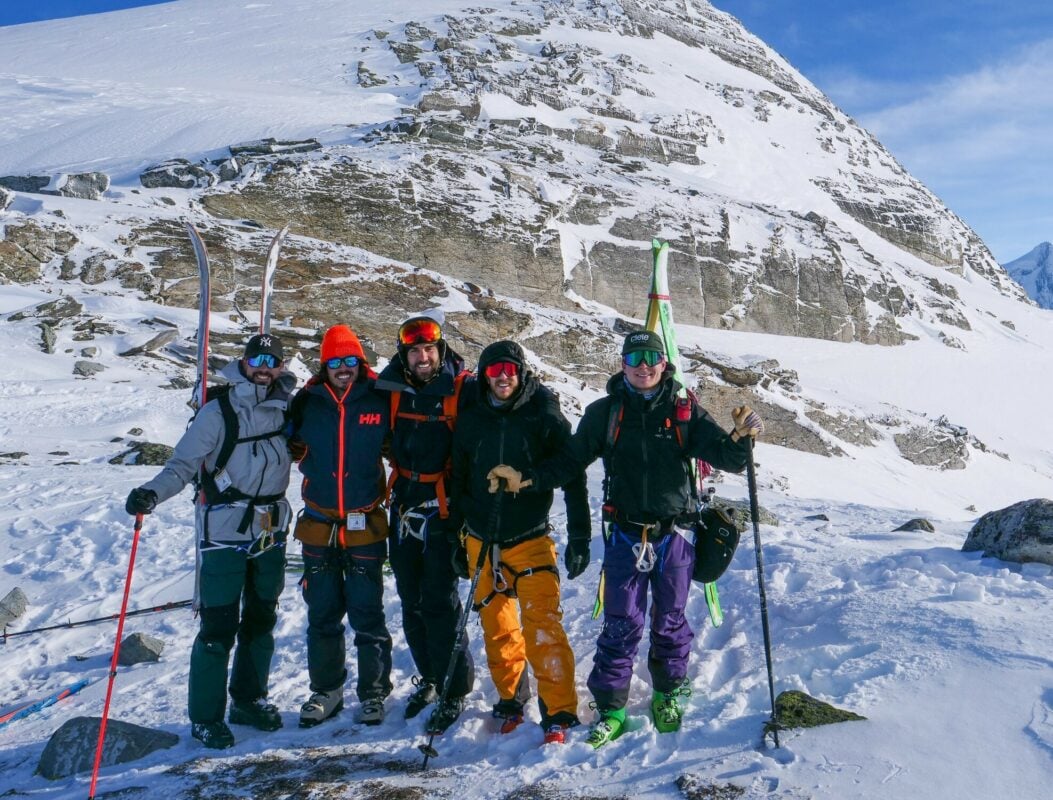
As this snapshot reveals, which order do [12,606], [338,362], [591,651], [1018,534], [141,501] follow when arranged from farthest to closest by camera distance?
[12,606] → [1018,534] → [591,651] → [338,362] → [141,501]

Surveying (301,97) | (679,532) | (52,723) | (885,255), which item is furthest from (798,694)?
(885,255)

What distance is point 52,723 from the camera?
515 centimetres

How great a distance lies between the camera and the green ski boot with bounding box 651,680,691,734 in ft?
13.7

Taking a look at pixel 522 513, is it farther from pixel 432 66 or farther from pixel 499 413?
pixel 432 66

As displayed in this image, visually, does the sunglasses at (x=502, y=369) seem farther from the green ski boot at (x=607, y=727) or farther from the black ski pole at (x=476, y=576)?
the green ski boot at (x=607, y=727)

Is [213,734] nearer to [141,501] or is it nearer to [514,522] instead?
[141,501]

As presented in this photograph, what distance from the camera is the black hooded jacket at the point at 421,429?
4.80 m

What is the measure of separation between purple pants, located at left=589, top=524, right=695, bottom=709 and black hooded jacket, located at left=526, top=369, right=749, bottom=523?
9.3 inches

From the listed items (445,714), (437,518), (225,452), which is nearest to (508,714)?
(445,714)

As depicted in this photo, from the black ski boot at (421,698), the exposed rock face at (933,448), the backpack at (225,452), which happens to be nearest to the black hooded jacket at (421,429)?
the backpack at (225,452)

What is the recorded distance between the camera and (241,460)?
4766 millimetres

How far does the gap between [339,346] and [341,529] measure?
1.29 m

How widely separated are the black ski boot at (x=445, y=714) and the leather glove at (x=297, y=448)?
1993 millimetres

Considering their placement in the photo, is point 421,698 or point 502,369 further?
point 421,698
